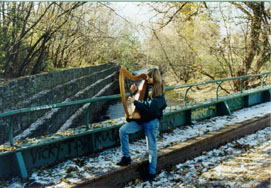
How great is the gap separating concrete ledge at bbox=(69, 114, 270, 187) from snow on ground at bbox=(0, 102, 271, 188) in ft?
0.47

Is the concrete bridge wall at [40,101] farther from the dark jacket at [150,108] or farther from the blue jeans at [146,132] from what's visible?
the dark jacket at [150,108]

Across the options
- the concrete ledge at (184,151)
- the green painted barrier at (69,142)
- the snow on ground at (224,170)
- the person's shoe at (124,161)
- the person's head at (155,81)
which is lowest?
the snow on ground at (224,170)

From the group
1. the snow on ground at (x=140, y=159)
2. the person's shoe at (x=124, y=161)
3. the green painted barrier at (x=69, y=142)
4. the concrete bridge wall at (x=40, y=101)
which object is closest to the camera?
the snow on ground at (x=140, y=159)

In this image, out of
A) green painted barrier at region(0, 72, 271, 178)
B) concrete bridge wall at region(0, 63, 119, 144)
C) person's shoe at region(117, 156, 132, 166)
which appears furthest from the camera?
concrete bridge wall at region(0, 63, 119, 144)

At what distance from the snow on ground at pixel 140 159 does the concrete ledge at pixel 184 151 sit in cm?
14

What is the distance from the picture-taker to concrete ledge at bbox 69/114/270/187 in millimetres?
4863

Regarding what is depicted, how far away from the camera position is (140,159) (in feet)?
17.9

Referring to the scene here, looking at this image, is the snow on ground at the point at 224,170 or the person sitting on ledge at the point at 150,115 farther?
the snow on ground at the point at 224,170

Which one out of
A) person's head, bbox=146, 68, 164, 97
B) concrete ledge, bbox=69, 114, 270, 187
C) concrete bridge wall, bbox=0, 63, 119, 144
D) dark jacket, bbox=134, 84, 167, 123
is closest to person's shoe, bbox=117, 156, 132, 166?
concrete ledge, bbox=69, 114, 270, 187

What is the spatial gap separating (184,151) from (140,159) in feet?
3.72

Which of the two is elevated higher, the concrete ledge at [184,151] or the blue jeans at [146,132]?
the blue jeans at [146,132]

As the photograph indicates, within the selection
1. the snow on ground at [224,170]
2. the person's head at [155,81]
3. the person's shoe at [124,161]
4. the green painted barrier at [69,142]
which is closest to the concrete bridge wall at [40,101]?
the green painted barrier at [69,142]

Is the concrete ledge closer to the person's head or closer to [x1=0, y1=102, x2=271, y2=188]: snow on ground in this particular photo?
[x1=0, y1=102, x2=271, y2=188]: snow on ground

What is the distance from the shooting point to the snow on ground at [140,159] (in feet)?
15.6
